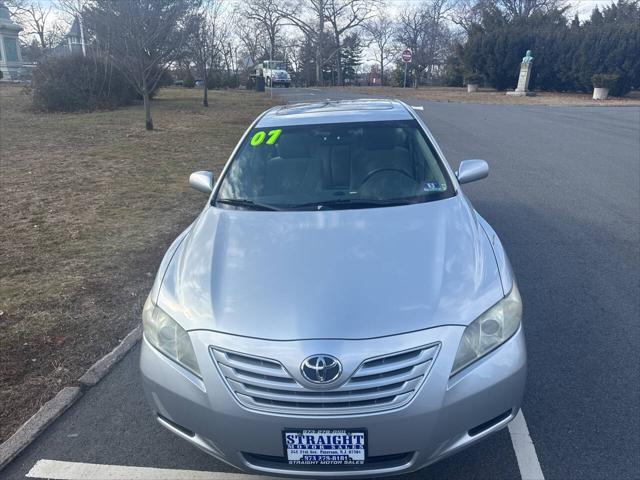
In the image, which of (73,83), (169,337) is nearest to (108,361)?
(169,337)

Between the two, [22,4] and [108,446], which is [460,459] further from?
[22,4]

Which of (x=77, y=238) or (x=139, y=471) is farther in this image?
(x=77, y=238)

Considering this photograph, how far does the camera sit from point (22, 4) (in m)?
48.7

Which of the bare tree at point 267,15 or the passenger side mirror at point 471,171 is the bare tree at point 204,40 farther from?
the bare tree at point 267,15

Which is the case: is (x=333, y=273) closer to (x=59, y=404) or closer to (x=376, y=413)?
(x=376, y=413)

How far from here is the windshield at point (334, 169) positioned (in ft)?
11.4

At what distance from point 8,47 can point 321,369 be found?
46.2m

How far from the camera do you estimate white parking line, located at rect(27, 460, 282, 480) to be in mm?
2643

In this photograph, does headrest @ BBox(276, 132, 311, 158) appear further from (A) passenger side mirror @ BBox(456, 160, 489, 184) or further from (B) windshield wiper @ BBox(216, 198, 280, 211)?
(A) passenger side mirror @ BBox(456, 160, 489, 184)

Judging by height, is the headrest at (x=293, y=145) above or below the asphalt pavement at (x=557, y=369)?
above

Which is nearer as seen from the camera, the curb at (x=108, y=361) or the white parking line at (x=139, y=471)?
the white parking line at (x=139, y=471)

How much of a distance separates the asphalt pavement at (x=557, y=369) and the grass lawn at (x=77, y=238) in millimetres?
Result: 469

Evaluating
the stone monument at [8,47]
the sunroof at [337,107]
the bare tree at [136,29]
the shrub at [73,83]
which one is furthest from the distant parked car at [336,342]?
the stone monument at [8,47]

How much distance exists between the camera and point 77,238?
6047 mm
